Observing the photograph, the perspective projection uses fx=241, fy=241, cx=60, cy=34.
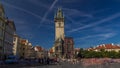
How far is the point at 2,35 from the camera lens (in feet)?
274

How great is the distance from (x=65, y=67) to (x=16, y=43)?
111677mm

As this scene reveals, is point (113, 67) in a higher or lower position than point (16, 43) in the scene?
lower

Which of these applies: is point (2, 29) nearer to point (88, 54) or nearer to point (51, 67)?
point (51, 67)

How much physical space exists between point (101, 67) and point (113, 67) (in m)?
2.11

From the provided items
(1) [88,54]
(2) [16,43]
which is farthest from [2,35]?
(1) [88,54]

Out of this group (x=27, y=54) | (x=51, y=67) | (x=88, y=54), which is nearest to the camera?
(x=51, y=67)

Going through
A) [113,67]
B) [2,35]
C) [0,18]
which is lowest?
[113,67]

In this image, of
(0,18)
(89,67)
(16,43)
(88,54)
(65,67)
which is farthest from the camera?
(88,54)

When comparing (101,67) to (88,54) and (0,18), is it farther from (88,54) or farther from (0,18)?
(88,54)

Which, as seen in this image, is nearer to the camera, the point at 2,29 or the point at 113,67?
the point at 113,67

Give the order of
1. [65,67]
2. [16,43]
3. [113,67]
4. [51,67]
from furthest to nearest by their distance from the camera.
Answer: [16,43]
[113,67]
[65,67]
[51,67]

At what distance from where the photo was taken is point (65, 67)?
22.9 metres

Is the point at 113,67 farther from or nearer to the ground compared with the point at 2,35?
nearer to the ground

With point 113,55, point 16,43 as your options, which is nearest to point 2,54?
point 16,43
